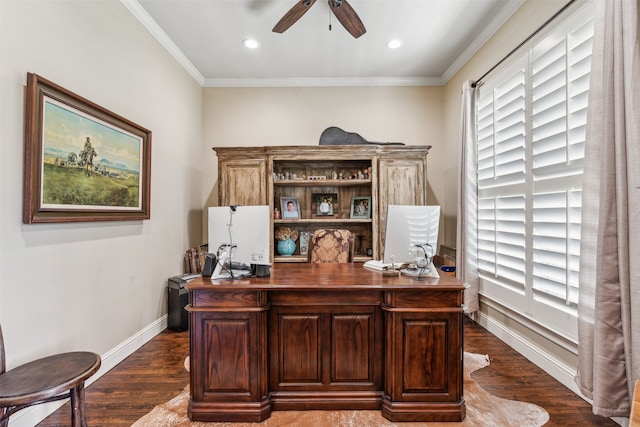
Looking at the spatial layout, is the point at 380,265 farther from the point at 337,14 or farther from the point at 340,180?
the point at 337,14

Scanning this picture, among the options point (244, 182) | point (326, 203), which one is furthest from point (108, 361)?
point (326, 203)

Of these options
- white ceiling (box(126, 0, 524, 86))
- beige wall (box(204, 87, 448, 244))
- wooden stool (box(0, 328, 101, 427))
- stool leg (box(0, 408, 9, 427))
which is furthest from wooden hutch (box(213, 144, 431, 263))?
stool leg (box(0, 408, 9, 427))

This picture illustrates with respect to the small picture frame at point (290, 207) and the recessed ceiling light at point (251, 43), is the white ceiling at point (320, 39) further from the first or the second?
the small picture frame at point (290, 207)

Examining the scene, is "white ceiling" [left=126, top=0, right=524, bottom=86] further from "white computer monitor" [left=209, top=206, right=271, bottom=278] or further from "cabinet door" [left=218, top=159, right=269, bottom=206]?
"white computer monitor" [left=209, top=206, right=271, bottom=278]

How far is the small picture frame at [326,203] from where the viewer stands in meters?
4.26

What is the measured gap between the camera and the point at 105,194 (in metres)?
2.45

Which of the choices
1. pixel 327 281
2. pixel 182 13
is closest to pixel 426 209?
pixel 327 281

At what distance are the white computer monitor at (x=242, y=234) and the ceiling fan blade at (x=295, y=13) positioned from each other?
1524 millimetres

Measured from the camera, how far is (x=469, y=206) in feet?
11.0

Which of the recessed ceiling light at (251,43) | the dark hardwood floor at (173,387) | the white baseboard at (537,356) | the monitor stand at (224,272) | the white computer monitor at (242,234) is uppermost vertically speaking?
the recessed ceiling light at (251,43)

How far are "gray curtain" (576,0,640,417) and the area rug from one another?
14.6 inches

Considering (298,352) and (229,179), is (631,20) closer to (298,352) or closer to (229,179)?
(298,352)

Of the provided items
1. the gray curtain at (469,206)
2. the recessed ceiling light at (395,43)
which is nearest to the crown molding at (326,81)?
the recessed ceiling light at (395,43)

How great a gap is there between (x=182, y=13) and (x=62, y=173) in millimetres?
1845
